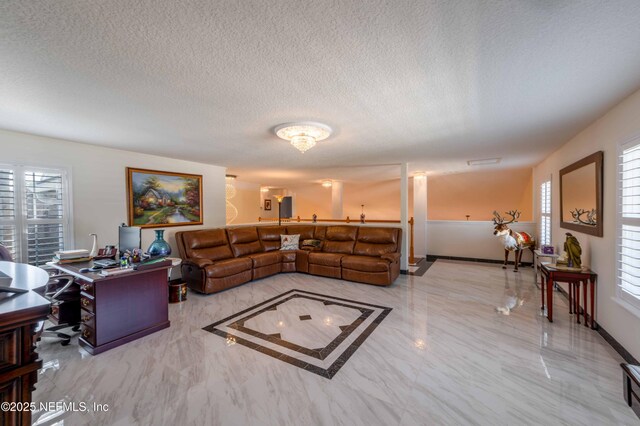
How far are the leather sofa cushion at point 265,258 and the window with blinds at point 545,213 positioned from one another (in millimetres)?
5182

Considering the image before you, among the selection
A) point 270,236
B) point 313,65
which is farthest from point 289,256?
point 313,65

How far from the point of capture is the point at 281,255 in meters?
5.48

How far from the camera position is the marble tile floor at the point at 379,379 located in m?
1.71

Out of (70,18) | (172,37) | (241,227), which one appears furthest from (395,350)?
(241,227)

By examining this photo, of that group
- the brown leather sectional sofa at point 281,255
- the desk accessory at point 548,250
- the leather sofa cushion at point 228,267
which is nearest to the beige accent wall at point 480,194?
the desk accessory at point 548,250

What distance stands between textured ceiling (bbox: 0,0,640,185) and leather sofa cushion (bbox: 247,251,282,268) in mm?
2521

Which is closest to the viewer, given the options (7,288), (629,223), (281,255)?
(7,288)

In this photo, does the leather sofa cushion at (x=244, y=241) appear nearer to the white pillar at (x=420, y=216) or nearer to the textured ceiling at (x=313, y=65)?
the textured ceiling at (x=313, y=65)

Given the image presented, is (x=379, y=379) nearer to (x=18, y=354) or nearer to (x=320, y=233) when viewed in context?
(x=18, y=354)

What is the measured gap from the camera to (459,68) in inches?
71.0

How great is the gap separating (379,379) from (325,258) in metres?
3.08

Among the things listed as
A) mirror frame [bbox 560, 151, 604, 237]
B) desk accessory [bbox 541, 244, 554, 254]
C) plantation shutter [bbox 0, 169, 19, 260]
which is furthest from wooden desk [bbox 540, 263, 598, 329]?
plantation shutter [bbox 0, 169, 19, 260]

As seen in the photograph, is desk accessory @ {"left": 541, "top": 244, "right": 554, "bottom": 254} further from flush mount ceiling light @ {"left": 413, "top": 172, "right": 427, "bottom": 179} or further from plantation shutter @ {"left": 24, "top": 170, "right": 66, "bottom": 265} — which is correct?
plantation shutter @ {"left": 24, "top": 170, "right": 66, "bottom": 265}

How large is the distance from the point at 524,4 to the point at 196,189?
533cm
